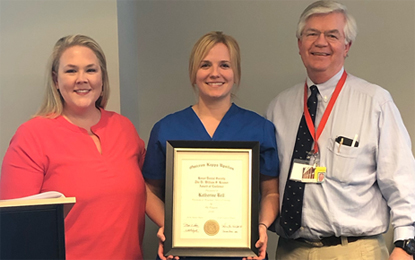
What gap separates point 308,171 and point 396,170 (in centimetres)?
37

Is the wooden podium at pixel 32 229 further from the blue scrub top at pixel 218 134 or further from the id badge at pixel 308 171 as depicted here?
the id badge at pixel 308 171

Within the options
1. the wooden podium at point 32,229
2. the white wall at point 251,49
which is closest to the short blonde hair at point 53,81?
the wooden podium at point 32,229

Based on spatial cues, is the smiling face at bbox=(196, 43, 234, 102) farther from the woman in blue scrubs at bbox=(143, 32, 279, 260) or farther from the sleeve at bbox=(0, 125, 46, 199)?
the sleeve at bbox=(0, 125, 46, 199)

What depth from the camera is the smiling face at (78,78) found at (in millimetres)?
1819

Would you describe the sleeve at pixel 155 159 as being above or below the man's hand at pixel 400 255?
above

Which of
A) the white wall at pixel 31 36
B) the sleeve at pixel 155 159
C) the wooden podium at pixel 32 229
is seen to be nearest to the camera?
the wooden podium at pixel 32 229

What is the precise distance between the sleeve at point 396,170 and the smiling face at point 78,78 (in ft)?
4.18

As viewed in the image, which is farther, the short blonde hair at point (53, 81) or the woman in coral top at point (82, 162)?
the short blonde hair at point (53, 81)

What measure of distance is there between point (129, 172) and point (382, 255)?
1.20 metres

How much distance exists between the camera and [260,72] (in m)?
2.92

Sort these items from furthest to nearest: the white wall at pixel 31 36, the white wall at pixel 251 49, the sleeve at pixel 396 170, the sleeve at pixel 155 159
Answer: the white wall at pixel 251 49 → the white wall at pixel 31 36 → the sleeve at pixel 155 159 → the sleeve at pixel 396 170

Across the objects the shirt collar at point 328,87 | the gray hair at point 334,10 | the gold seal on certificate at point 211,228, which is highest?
the gray hair at point 334,10

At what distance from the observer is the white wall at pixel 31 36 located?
234 centimetres

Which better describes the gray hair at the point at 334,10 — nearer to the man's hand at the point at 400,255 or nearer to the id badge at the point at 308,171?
the id badge at the point at 308,171
